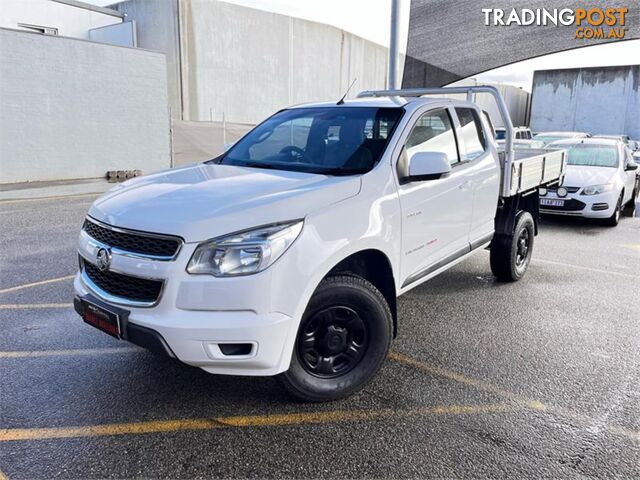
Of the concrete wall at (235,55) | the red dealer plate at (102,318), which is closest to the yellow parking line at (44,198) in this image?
the red dealer plate at (102,318)

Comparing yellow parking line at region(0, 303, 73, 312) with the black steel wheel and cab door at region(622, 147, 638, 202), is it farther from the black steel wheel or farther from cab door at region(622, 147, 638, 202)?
cab door at region(622, 147, 638, 202)

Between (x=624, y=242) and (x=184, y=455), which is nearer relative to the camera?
(x=184, y=455)

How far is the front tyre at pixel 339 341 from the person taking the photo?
3.05m

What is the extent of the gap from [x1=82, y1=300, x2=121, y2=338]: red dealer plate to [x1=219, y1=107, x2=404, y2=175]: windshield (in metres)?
1.56

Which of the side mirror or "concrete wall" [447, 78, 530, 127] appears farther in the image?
"concrete wall" [447, 78, 530, 127]

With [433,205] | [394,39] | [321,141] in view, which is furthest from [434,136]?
[394,39]

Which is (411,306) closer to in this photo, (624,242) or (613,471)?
(613,471)

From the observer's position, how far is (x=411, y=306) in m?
5.10

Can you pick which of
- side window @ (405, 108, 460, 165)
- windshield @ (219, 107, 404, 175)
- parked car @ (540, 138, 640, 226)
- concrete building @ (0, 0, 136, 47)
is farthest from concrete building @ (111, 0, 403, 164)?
side window @ (405, 108, 460, 165)

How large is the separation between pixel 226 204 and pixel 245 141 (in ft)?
6.24

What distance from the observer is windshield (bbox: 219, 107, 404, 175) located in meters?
3.71

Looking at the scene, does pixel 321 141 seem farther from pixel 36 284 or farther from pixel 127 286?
pixel 36 284

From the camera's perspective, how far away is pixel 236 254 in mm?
2674

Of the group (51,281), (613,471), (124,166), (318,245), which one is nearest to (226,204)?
(318,245)
